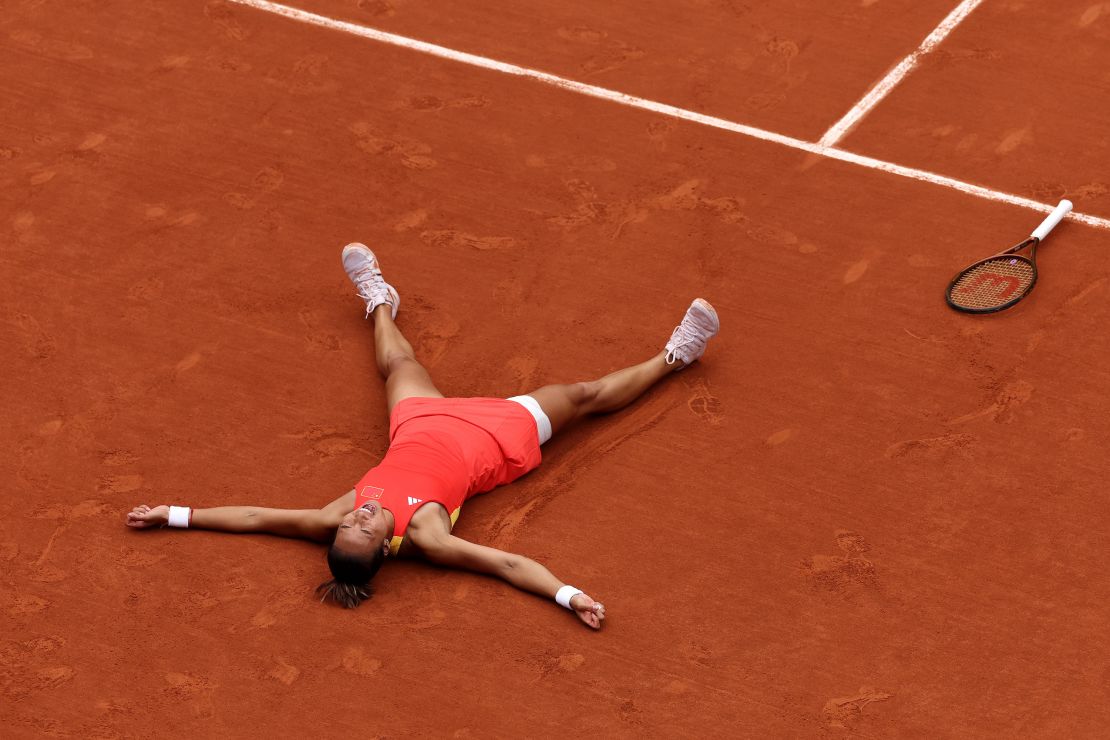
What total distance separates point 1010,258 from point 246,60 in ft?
18.9

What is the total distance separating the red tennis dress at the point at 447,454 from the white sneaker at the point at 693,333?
3.50 ft

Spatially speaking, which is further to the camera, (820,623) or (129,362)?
(129,362)

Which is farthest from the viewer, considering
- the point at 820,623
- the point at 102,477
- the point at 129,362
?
the point at 129,362

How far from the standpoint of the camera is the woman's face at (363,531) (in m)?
7.90

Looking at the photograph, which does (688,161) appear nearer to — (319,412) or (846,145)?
(846,145)

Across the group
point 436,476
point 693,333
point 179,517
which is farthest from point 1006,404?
point 179,517

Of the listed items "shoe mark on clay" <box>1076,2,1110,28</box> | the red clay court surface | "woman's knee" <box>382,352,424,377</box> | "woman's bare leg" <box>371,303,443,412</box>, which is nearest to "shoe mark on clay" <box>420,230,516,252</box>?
the red clay court surface

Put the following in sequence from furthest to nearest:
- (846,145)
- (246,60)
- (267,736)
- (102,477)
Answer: (246,60), (846,145), (102,477), (267,736)

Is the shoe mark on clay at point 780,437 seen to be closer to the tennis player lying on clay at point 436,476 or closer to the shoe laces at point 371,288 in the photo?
the tennis player lying on clay at point 436,476

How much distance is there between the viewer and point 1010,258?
997cm

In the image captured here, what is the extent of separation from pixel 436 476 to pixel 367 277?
6.20 feet

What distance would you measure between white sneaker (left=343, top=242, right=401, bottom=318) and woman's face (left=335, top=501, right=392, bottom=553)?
2.00 m

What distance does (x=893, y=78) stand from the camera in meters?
11.6

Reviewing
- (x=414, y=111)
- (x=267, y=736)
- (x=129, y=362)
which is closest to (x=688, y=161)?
(x=414, y=111)
